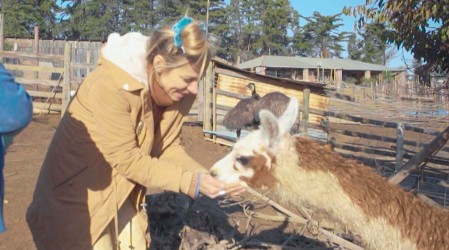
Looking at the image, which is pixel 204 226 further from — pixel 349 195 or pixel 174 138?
pixel 349 195

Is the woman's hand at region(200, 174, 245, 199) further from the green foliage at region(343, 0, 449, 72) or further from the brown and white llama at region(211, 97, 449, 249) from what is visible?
the green foliage at region(343, 0, 449, 72)

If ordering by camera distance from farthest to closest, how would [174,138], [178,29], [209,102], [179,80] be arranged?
1. [209,102]
2. [174,138]
3. [179,80]
4. [178,29]

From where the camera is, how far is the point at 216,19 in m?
54.2

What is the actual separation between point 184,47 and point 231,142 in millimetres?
10234

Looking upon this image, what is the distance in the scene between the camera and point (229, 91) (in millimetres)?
12812

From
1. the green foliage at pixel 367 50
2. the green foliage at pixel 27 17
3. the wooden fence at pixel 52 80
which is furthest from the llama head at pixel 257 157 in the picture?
the green foliage at pixel 367 50

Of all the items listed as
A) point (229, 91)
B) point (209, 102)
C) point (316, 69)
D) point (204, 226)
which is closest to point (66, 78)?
point (209, 102)

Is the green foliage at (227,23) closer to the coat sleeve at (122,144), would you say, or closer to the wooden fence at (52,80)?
the wooden fence at (52,80)

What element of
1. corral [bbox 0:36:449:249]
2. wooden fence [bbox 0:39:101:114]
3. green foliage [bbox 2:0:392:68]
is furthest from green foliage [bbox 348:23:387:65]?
wooden fence [bbox 0:39:101:114]

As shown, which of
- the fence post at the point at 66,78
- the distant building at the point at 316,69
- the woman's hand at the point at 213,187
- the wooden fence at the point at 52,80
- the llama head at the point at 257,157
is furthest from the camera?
the distant building at the point at 316,69

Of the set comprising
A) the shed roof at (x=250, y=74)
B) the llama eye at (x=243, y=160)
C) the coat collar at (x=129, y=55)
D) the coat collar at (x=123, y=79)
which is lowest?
the llama eye at (x=243, y=160)

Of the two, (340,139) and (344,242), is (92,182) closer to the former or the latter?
(344,242)

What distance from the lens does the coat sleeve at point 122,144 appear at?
2.32m

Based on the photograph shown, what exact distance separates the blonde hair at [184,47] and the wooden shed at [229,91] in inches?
395
